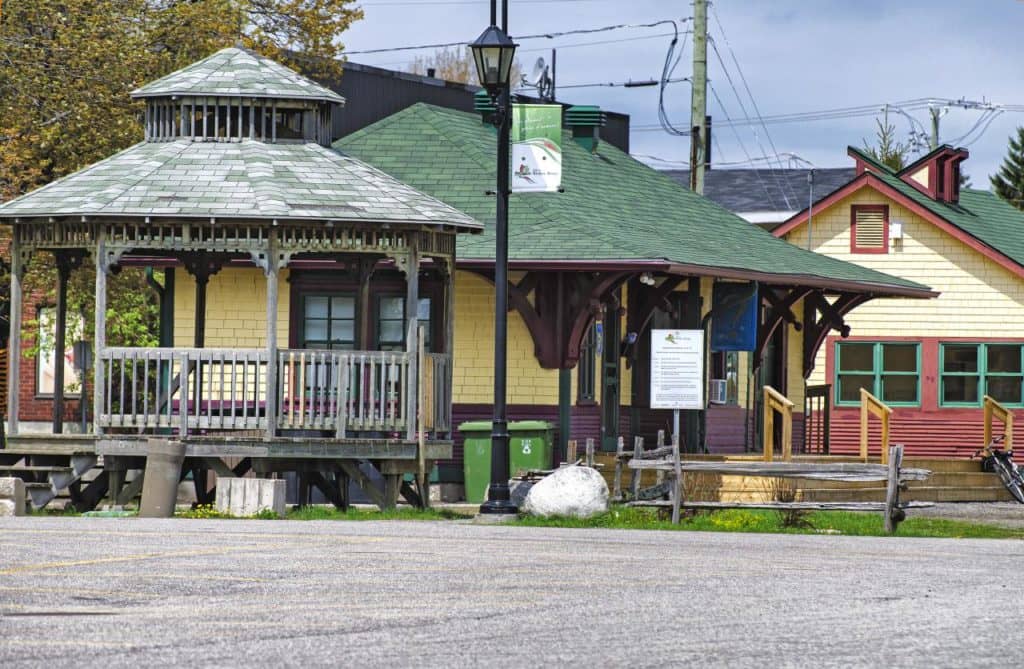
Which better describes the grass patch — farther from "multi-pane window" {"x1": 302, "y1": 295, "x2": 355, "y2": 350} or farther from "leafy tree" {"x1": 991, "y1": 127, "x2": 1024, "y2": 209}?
"leafy tree" {"x1": 991, "y1": 127, "x2": 1024, "y2": 209}

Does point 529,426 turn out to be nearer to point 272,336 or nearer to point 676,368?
point 676,368

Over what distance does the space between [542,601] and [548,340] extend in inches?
609

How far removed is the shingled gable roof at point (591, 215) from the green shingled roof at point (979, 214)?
24.7 ft

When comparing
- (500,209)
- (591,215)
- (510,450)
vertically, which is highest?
(591,215)

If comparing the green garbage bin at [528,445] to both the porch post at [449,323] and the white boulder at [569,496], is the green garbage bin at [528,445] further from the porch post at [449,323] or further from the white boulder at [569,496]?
the white boulder at [569,496]

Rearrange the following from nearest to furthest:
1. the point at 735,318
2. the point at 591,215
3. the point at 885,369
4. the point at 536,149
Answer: the point at 536,149 < the point at 591,215 < the point at 735,318 < the point at 885,369

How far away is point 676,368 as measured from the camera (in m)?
26.4

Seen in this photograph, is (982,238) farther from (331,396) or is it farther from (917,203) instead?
(331,396)

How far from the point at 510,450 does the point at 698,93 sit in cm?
1167

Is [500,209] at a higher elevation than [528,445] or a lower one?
higher

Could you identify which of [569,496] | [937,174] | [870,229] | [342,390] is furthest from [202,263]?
[937,174]

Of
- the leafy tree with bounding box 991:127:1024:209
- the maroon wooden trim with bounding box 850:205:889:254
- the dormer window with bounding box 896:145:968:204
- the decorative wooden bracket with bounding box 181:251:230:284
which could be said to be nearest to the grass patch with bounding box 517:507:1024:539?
the decorative wooden bracket with bounding box 181:251:230:284

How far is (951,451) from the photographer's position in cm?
4044

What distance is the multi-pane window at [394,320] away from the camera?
29172mm
